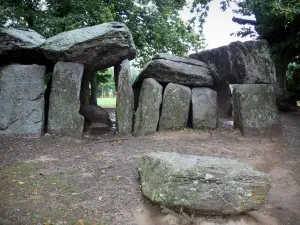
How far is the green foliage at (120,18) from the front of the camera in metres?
10.6

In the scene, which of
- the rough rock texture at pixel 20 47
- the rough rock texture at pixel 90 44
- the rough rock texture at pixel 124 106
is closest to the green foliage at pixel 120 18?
the rough rock texture at pixel 20 47

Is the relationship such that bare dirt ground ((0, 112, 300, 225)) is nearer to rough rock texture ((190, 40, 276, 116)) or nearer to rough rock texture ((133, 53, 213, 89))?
rough rock texture ((190, 40, 276, 116))

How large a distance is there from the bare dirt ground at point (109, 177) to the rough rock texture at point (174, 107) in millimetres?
440

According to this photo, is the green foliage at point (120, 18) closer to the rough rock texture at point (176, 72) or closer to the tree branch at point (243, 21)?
the tree branch at point (243, 21)

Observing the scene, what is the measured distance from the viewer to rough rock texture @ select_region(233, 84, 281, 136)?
6.89 meters

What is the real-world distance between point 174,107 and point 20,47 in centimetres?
403

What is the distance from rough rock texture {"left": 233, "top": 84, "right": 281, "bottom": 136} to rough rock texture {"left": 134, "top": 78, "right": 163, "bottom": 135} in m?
1.94

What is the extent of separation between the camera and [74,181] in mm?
3961

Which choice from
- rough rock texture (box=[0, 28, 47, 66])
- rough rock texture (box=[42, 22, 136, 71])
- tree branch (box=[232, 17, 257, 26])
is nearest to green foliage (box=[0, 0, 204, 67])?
tree branch (box=[232, 17, 257, 26])

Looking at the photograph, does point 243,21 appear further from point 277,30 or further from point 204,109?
point 204,109

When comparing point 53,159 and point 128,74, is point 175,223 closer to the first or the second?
point 53,159

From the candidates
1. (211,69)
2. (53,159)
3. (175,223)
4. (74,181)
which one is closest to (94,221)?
(175,223)

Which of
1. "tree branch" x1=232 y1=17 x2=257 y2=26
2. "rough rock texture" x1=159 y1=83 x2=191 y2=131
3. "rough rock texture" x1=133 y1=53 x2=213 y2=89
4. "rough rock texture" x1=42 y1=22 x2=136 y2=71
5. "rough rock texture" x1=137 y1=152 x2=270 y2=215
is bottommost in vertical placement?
"rough rock texture" x1=137 y1=152 x2=270 y2=215

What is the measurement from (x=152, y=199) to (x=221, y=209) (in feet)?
2.28
